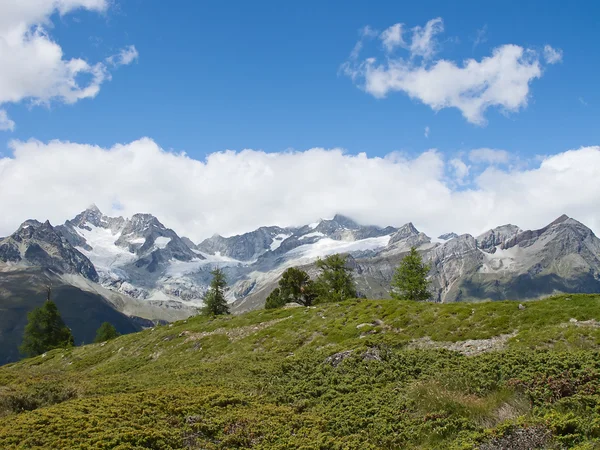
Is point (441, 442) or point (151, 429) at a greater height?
point (151, 429)

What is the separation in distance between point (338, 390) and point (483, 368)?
293 inches

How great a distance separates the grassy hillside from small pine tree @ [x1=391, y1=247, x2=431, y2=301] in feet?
126

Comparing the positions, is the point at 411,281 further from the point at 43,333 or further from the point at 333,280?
the point at 43,333

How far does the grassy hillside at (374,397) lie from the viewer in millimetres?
15875

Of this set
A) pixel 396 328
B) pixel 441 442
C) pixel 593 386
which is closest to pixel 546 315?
pixel 396 328

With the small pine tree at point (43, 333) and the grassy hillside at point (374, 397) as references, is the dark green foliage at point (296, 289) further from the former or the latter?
the grassy hillside at point (374, 397)

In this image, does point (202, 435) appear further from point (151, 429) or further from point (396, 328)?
point (396, 328)

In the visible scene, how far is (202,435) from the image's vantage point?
678 inches

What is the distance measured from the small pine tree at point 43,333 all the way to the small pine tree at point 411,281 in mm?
65696

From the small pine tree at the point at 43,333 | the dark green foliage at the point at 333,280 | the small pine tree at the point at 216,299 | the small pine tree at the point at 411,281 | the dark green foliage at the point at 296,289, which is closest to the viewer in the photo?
the small pine tree at the point at 411,281

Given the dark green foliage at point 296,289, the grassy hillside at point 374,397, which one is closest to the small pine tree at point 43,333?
the dark green foliage at point 296,289

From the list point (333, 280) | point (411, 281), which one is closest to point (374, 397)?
point (411, 281)

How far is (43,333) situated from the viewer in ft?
290

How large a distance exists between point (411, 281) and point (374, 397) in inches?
2252
